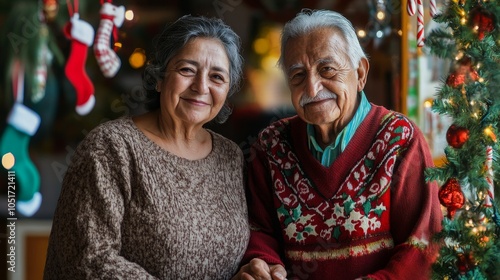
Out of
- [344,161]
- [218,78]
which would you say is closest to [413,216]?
[344,161]

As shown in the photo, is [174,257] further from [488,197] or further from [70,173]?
[488,197]

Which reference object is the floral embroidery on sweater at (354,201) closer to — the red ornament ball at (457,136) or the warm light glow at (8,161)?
the red ornament ball at (457,136)

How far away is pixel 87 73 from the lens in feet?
10.3

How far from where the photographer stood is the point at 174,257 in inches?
Answer: 76.7

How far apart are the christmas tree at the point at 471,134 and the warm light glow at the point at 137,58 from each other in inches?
67.8

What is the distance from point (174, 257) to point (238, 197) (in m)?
0.35

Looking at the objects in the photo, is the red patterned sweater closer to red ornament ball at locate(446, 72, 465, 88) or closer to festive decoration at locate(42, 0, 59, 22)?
red ornament ball at locate(446, 72, 465, 88)

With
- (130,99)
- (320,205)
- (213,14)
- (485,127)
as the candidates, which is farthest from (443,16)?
(130,99)

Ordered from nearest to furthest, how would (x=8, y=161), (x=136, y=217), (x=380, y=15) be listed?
(x=136, y=217), (x=8, y=161), (x=380, y=15)

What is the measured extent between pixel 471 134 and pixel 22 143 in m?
2.20

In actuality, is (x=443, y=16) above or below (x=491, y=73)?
above

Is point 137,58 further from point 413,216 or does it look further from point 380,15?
point 413,216

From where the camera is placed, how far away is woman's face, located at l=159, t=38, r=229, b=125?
208 cm

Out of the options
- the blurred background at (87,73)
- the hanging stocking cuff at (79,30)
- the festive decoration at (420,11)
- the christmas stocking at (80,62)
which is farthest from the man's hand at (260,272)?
the hanging stocking cuff at (79,30)
